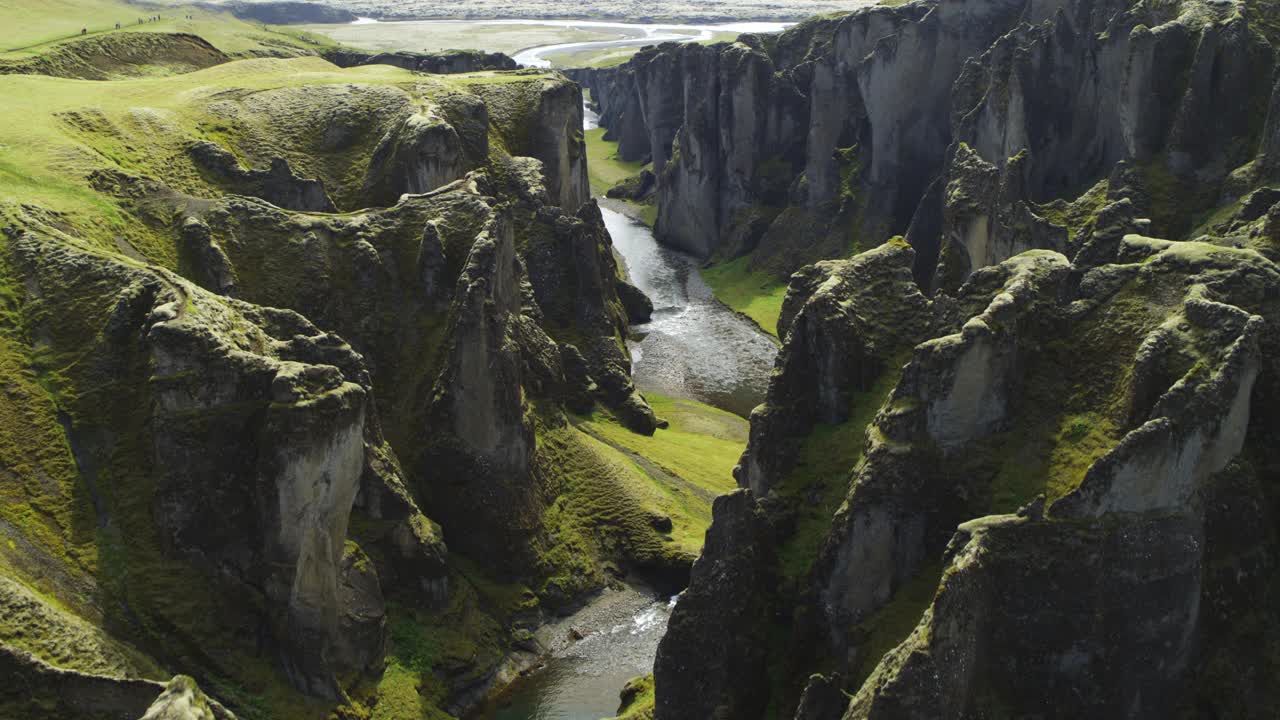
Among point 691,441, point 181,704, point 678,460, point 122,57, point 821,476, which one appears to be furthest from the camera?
point 122,57

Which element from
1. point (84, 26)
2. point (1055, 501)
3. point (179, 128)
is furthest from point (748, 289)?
point (1055, 501)

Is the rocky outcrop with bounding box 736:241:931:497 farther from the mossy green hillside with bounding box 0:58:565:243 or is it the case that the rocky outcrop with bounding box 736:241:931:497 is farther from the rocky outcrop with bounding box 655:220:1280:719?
the mossy green hillside with bounding box 0:58:565:243

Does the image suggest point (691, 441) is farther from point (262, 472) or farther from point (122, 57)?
point (122, 57)

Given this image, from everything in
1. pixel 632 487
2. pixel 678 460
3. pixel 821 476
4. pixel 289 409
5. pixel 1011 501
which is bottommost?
pixel 678 460

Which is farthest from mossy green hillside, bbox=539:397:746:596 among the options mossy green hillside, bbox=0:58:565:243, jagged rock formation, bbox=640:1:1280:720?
mossy green hillside, bbox=0:58:565:243

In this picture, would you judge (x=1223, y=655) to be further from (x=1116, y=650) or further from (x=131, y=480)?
(x=131, y=480)

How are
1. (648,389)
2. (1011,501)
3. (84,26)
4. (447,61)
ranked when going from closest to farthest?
(1011,501) → (648,389) → (84,26) → (447,61)

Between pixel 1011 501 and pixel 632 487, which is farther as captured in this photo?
pixel 632 487
